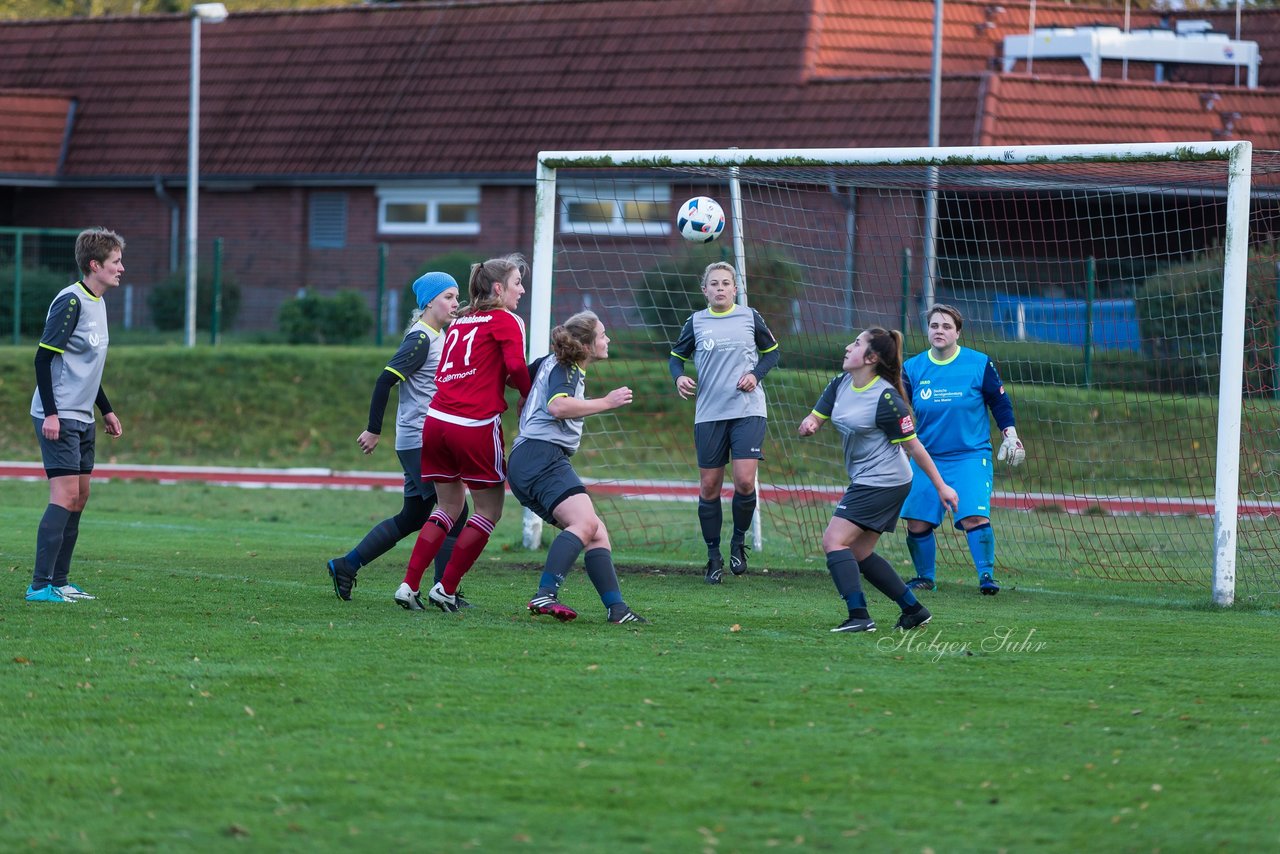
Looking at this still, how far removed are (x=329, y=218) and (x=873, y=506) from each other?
2228 cm

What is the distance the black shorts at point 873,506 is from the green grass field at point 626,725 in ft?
1.87

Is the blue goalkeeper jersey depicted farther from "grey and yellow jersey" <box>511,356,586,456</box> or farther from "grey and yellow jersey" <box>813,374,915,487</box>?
"grey and yellow jersey" <box>511,356,586,456</box>

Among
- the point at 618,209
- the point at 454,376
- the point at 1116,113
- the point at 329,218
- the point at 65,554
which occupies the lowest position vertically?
the point at 65,554

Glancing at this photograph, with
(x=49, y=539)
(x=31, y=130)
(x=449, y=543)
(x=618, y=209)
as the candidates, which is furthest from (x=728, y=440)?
(x=31, y=130)

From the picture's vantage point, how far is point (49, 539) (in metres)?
7.79

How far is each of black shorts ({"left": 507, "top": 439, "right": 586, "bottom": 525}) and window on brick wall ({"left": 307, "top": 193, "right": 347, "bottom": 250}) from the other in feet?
69.6

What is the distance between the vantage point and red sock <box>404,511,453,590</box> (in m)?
7.66

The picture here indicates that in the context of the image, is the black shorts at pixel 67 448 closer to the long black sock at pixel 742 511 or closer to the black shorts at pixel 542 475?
the black shorts at pixel 542 475

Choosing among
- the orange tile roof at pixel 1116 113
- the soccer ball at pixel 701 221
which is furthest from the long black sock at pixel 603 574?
the orange tile roof at pixel 1116 113

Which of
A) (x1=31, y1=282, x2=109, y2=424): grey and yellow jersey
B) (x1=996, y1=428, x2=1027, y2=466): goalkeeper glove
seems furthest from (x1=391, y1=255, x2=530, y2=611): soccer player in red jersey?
(x1=996, y1=428, x2=1027, y2=466): goalkeeper glove

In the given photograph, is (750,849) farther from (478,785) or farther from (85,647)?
(85,647)

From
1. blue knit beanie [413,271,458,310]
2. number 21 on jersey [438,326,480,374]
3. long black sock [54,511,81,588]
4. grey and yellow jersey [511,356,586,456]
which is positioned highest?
blue knit beanie [413,271,458,310]

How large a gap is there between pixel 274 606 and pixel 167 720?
253 centimetres

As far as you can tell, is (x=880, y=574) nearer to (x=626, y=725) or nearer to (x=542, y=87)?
(x=626, y=725)
